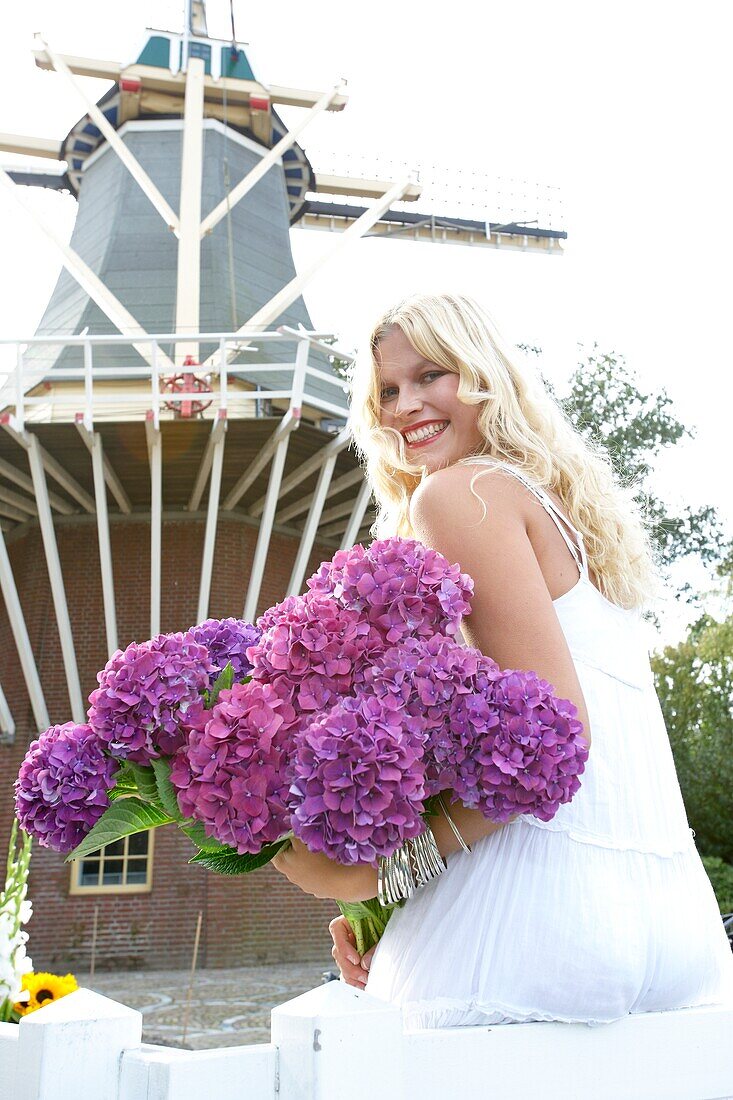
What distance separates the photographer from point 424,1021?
1.25m

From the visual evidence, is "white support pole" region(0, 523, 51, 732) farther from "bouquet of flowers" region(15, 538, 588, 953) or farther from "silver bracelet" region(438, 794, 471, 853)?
"silver bracelet" region(438, 794, 471, 853)

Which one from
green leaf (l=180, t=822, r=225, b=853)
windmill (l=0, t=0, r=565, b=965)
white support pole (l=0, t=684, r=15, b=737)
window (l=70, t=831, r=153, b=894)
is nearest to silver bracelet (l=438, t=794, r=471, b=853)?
green leaf (l=180, t=822, r=225, b=853)

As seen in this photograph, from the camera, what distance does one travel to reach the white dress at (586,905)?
1.22 m

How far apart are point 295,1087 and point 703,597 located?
19.3 m

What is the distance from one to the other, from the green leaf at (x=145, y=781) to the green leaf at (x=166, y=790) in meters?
0.04

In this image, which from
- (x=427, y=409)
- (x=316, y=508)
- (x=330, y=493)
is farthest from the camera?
(x=330, y=493)

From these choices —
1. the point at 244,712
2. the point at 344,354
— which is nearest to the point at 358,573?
the point at 244,712

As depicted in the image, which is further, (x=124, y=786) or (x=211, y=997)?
(x=211, y=997)

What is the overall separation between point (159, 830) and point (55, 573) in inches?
132

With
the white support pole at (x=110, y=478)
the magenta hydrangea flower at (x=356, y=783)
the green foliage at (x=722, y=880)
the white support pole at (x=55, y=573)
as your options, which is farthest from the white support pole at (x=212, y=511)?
the magenta hydrangea flower at (x=356, y=783)

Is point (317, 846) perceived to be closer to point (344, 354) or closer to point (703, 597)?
point (344, 354)

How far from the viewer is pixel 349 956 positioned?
154 cm

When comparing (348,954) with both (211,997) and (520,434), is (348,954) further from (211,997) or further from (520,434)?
(211,997)

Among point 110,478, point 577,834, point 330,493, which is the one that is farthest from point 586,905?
point 330,493
